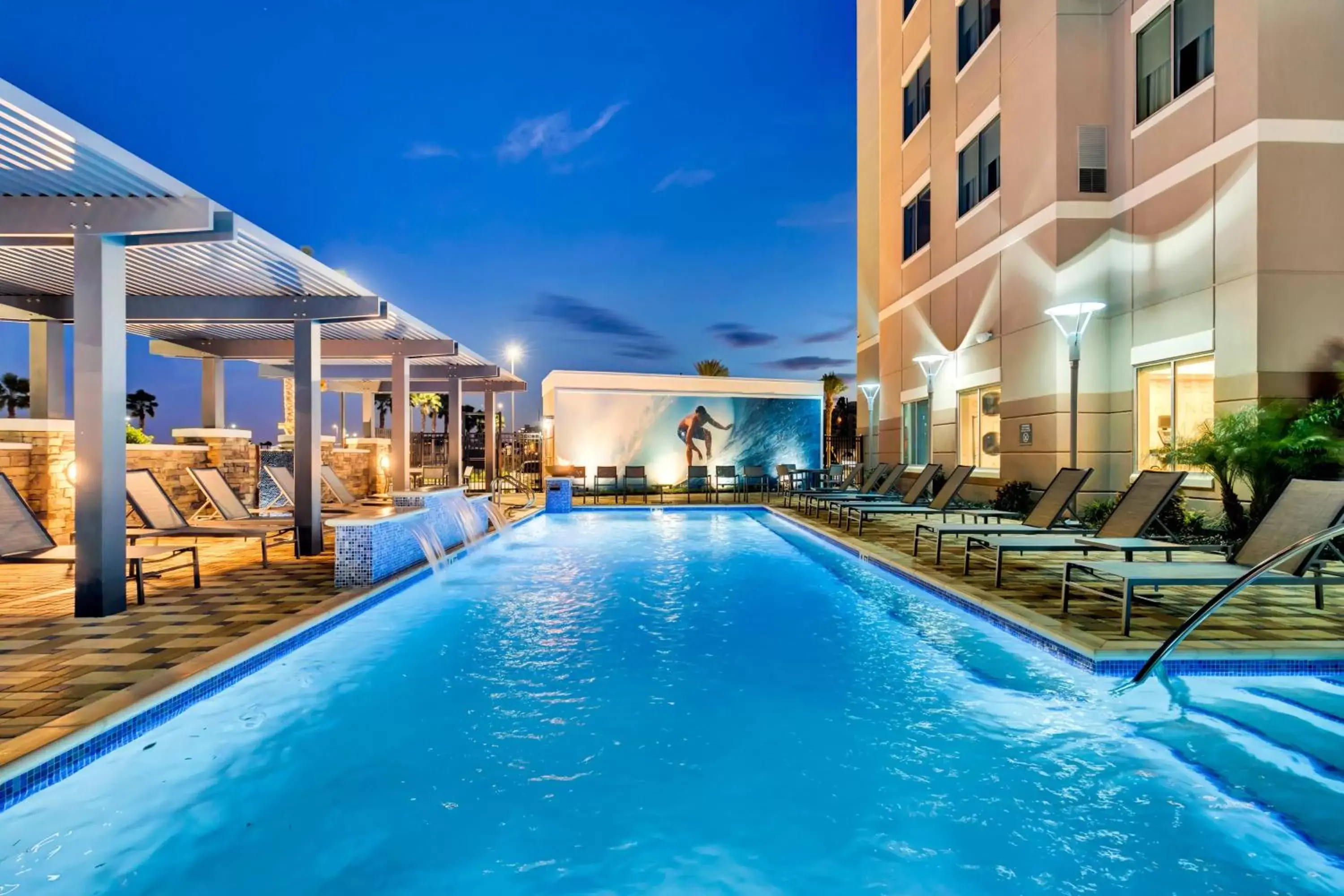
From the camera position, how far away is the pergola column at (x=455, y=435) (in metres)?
15.5

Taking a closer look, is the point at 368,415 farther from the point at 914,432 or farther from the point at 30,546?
the point at 30,546

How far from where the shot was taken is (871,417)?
18344 mm

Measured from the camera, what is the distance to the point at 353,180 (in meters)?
51.1

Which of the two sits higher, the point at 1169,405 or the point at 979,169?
the point at 979,169

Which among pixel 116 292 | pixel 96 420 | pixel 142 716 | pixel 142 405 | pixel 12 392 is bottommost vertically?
pixel 142 716

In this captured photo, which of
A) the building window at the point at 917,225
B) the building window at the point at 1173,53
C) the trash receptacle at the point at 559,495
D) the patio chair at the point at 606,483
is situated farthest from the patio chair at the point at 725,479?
the building window at the point at 1173,53

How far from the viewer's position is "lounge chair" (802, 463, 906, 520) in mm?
11680

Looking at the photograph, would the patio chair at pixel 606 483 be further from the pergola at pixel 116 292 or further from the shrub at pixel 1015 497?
the shrub at pixel 1015 497

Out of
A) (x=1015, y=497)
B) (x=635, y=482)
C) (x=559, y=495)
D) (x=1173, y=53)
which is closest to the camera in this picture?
(x=1173, y=53)

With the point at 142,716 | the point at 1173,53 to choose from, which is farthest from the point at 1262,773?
the point at 1173,53

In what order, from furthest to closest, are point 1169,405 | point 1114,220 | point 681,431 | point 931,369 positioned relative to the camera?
1. point 681,431
2. point 931,369
3. point 1114,220
4. point 1169,405

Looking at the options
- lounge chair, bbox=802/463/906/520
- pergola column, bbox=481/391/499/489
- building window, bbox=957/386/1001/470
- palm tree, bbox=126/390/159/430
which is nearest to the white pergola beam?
lounge chair, bbox=802/463/906/520

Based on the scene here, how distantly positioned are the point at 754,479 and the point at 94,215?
54.3 feet

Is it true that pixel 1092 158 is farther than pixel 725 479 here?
No
